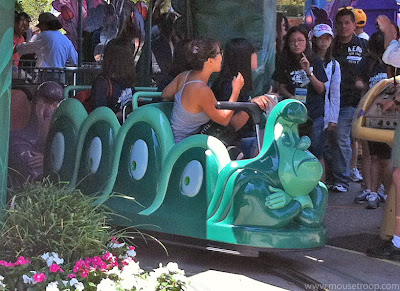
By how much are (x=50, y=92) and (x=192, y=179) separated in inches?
77.6

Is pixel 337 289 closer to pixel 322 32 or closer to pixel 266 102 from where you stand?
pixel 266 102

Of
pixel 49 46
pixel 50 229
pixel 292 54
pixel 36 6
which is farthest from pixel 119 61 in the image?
pixel 36 6

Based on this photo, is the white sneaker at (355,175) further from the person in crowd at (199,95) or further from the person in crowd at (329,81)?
the person in crowd at (199,95)

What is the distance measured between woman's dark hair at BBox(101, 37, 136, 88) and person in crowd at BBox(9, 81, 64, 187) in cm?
57

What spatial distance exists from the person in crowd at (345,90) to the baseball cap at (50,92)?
358 centimetres

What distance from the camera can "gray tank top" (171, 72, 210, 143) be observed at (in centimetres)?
630

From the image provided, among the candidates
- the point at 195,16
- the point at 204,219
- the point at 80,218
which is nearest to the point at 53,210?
the point at 80,218

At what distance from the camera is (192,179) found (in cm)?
600

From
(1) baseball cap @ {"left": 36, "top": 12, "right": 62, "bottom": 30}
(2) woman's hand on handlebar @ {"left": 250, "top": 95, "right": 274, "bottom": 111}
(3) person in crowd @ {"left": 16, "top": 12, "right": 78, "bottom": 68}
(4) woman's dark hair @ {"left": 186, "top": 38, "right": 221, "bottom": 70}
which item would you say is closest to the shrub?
(2) woman's hand on handlebar @ {"left": 250, "top": 95, "right": 274, "bottom": 111}

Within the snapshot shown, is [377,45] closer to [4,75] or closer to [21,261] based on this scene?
[4,75]

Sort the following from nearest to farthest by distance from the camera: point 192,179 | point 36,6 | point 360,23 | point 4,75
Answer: point 4,75 → point 192,179 → point 360,23 → point 36,6

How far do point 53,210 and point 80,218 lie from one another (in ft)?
0.49

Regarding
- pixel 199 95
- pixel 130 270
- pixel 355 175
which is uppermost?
pixel 199 95

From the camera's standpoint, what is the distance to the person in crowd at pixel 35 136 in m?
7.11
